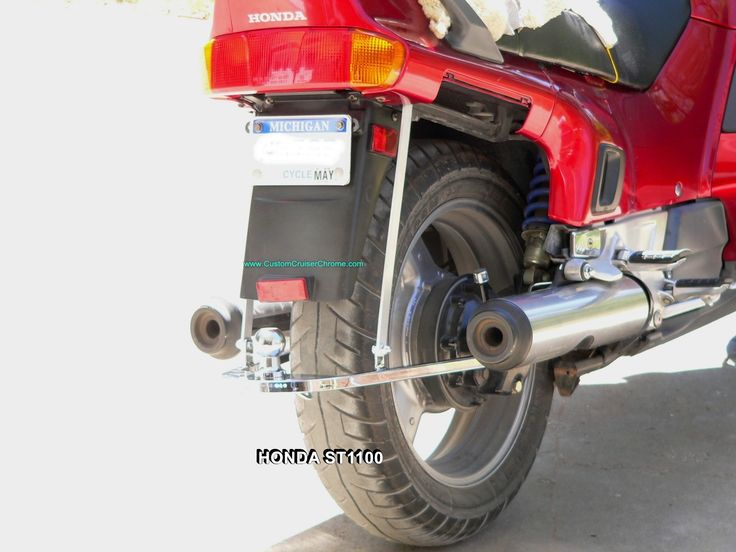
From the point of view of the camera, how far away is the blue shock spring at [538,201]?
304 cm

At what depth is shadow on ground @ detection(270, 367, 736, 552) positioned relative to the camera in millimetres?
2961

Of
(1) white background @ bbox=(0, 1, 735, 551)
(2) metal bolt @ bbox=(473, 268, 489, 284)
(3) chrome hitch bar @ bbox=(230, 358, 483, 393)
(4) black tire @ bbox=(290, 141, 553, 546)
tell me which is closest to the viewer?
(3) chrome hitch bar @ bbox=(230, 358, 483, 393)

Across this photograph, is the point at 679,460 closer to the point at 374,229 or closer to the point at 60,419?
the point at 374,229

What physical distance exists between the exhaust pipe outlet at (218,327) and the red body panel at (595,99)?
0.76 meters

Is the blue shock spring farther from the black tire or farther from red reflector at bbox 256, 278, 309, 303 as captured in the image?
red reflector at bbox 256, 278, 309, 303

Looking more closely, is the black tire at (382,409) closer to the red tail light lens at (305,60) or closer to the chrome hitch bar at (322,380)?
the chrome hitch bar at (322,380)

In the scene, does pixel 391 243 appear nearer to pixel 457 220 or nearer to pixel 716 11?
pixel 457 220

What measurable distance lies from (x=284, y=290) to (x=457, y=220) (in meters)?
0.83

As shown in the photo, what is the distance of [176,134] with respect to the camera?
25.5ft

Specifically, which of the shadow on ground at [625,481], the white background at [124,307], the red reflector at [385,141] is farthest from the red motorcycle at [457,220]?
the white background at [124,307]

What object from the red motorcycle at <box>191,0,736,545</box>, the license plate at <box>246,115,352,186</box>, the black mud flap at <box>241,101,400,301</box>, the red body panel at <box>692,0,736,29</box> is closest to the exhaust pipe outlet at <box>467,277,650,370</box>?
the red motorcycle at <box>191,0,736,545</box>

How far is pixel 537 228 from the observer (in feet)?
9.93

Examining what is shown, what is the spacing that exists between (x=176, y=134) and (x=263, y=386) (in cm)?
569

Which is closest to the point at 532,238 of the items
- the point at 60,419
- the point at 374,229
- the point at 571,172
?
the point at 571,172
